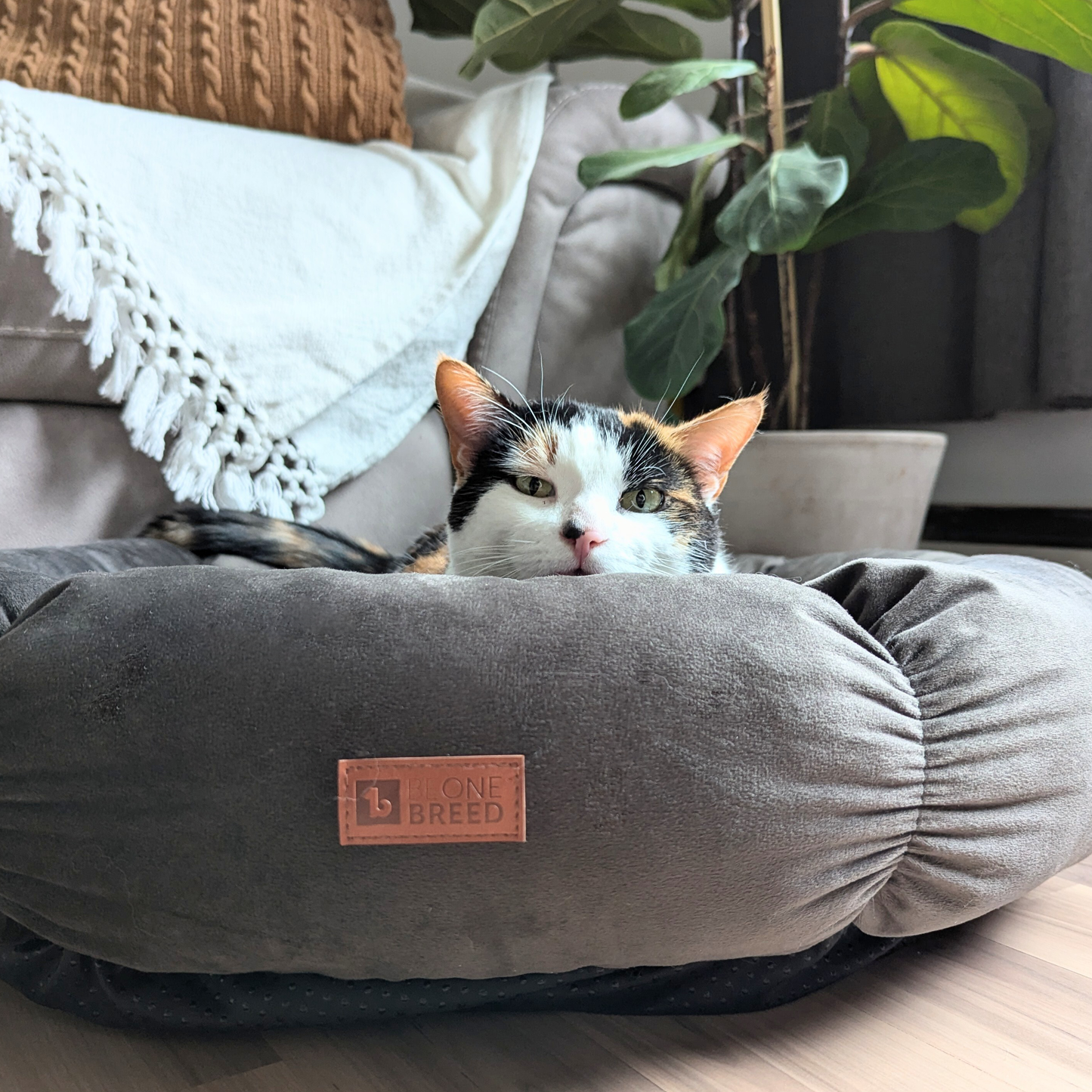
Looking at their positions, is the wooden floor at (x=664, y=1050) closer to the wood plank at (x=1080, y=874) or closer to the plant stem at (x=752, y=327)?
the wood plank at (x=1080, y=874)

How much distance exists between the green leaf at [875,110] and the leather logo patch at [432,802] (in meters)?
1.42

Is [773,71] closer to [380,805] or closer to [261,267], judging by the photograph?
[261,267]

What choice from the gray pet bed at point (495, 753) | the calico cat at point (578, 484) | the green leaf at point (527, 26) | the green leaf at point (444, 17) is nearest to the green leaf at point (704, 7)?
the green leaf at point (527, 26)

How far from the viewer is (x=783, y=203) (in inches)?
46.5

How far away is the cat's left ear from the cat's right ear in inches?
7.4

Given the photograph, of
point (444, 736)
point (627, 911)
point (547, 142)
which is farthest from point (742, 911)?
point (547, 142)

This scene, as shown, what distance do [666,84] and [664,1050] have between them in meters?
1.18

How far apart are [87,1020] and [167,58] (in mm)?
1249

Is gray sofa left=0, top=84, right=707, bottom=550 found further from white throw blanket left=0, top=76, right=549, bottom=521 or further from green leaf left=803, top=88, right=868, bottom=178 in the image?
green leaf left=803, top=88, right=868, bottom=178

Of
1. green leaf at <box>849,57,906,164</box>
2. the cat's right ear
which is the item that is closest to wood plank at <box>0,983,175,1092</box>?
the cat's right ear

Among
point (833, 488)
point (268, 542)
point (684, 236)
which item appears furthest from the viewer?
point (684, 236)

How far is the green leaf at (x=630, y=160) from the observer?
1.27 meters

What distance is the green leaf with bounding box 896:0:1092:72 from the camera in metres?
1.11

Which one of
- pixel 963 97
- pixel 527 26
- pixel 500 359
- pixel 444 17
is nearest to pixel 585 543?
pixel 500 359
